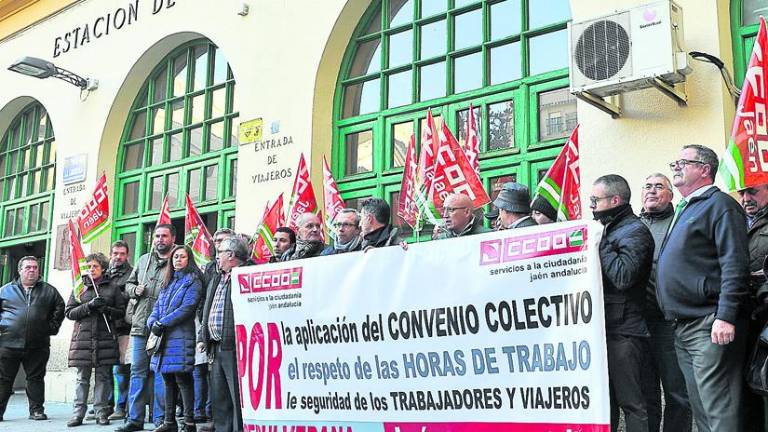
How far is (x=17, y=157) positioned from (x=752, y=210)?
1417 centimetres

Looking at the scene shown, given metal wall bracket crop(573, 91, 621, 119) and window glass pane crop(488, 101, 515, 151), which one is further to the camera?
window glass pane crop(488, 101, 515, 151)

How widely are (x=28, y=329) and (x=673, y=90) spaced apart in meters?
7.87

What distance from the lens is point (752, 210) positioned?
4.99 metres

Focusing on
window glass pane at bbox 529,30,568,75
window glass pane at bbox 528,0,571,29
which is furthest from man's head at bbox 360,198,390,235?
window glass pane at bbox 528,0,571,29

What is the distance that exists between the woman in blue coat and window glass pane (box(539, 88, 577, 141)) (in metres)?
3.74

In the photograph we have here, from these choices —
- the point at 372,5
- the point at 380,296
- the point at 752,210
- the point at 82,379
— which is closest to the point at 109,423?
the point at 82,379

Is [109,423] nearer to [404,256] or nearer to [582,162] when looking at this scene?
[404,256]

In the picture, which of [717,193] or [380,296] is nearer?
[717,193]

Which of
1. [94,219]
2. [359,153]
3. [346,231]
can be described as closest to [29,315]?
[94,219]

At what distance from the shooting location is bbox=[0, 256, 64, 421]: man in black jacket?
31.6 ft

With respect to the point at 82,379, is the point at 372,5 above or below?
above

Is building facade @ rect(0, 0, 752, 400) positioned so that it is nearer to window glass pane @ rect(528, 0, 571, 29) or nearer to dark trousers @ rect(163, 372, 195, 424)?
window glass pane @ rect(528, 0, 571, 29)

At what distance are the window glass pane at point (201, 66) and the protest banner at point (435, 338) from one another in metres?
6.45

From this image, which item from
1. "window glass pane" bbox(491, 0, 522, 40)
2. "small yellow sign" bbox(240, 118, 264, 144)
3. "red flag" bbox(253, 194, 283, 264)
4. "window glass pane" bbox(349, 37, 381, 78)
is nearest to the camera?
"window glass pane" bbox(491, 0, 522, 40)
